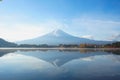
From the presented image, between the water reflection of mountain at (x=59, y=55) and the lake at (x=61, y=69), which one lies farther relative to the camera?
the water reflection of mountain at (x=59, y=55)

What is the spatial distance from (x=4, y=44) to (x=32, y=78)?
106251 mm

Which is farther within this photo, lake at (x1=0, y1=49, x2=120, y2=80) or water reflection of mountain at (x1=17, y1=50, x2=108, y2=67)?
water reflection of mountain at (x1=17, y1=50, x2=108, y2=67)

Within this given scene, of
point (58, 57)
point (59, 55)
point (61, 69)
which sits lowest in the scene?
point (61, 69)

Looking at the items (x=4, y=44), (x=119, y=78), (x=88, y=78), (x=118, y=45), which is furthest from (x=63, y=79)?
(x=4, y=44)

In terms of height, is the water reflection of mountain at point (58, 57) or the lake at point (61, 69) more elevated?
the water reflection of mountain at point (58, 57)

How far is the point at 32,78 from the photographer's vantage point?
856 centimetres

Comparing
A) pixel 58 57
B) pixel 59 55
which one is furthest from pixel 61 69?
pixel 59 55

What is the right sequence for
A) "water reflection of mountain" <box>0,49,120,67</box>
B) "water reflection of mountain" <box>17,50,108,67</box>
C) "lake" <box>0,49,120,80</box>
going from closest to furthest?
1. "lake" <box>0,49,120,80</box>
2. "water reflection of mountain" <box>17,50,108,67</box>
3. "water reflection of mountain" <box>0,49,120,67</box>

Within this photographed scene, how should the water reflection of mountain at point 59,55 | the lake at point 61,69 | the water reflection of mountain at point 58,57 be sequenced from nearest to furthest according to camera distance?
the lake at point 61,69 → the water reflection of mountain at point 58,57 → the water reflection of mountain at point 59,55

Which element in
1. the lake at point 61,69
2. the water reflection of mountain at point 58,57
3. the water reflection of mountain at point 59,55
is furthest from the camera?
the water reflection of mountain at point 59,55

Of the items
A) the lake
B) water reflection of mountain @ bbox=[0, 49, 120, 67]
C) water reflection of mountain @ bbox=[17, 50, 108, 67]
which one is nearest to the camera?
the lake

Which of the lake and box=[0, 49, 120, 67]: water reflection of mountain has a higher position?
box=[0, 49, 120, 67]: water reflection of mountain

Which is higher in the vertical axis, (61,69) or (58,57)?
(58,57)

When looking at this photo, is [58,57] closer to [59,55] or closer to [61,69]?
[59,55]
